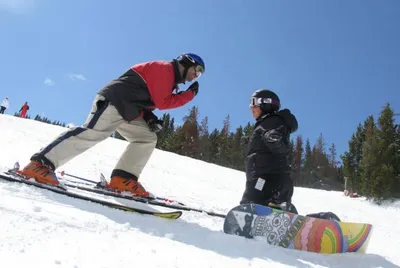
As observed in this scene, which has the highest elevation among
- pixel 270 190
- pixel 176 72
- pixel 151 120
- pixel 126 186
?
pixel 176 72

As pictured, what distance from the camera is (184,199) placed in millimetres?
5762

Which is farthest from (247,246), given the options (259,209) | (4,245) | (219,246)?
(4,245)

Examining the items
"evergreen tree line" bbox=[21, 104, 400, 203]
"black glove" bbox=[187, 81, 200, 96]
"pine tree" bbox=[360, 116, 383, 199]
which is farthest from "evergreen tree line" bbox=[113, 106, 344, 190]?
"black glove" bbox=[187, 81, 200, 96]

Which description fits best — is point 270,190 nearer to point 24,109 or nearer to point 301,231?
point 301,231

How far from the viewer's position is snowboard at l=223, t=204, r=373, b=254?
9.20 ft

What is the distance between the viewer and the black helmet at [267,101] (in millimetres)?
4195

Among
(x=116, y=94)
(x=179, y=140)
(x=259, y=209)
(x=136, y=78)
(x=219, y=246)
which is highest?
(x=179, y=140)

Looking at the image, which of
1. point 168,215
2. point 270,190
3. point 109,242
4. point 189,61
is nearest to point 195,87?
point 189,61

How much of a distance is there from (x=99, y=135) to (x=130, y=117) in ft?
1.44

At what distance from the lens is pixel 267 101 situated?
13.7 feet

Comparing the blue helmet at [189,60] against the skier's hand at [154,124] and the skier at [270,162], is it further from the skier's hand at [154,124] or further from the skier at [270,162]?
the skier at [270,162]

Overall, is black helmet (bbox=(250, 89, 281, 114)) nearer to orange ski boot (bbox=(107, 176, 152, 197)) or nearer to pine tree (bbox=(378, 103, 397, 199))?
orange ski boot (bbox=(107, 176, 152, 197))

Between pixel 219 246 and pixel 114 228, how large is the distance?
0.81m

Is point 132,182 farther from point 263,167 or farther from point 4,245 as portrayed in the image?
point 4,245
